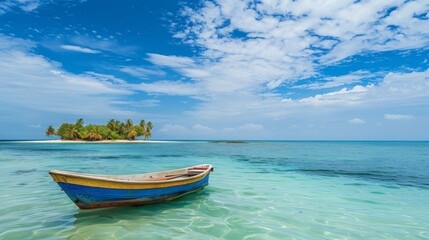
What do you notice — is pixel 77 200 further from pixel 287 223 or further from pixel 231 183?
pixel 231 183

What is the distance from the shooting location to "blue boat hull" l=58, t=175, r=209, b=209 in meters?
7.80

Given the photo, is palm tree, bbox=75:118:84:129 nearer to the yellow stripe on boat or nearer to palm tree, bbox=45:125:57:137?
palm tree, bbox=45:125:57:137

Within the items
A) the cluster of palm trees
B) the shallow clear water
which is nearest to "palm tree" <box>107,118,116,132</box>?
the cluster of palm trees

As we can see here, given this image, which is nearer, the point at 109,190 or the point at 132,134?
the point at 109,190

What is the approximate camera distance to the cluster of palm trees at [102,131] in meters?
99.7

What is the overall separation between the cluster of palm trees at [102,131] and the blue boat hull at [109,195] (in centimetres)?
9984

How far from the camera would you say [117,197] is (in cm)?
841

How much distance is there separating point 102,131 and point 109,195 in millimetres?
101129

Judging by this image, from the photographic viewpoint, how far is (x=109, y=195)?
324 inches

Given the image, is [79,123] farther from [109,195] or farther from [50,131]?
[109,195]

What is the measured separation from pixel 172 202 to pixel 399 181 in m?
15.6

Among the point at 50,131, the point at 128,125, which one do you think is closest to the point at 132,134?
the point at 128,125

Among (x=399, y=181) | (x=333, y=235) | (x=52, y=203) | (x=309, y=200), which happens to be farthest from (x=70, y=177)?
(x=399, y=181)

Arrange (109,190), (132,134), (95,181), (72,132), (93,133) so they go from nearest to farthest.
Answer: (95,181)
(109,190)
(93,133)
(72,132)
(132,134)
